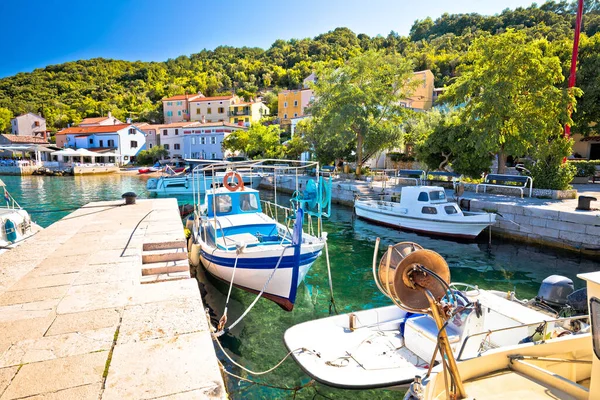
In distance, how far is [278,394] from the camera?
5.62 m

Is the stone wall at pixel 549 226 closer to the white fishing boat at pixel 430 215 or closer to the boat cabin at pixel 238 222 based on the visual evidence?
the white fishing boat at pixel 430 215

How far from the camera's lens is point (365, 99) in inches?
1061

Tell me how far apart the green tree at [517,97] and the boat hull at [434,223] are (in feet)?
21.2

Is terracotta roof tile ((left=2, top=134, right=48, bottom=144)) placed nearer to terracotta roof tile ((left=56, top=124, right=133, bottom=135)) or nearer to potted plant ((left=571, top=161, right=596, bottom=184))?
terracotta roof tile ((left=56, top=124, right=133, bottom=135))

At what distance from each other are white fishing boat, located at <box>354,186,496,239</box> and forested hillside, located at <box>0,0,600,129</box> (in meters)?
52.4

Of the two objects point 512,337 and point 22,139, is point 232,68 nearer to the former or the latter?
point 22,139

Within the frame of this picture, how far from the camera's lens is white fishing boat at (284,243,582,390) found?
507cm

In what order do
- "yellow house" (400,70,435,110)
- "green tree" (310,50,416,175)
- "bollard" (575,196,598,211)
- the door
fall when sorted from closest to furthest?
"bollard" (575,196,598,211) → "green tree" (310,50,416,175) → the door → "yellow house" (400,70,435,110)

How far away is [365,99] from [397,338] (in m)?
23.4

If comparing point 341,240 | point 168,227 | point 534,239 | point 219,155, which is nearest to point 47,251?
point 168,227

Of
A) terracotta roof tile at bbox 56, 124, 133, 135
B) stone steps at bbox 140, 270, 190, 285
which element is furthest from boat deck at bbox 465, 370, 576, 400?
terracotta roof tile at bbox 56, 124, 133, 135

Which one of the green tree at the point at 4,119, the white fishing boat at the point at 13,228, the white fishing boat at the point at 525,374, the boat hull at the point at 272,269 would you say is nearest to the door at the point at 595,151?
the boat hull at the point at 272,269

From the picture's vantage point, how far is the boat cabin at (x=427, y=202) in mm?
15844

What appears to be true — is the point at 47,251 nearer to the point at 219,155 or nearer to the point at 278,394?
the point at 278,394
